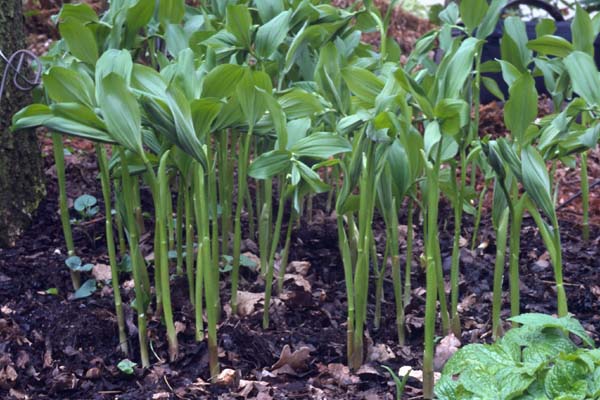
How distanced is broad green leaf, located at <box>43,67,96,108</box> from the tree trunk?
0.92 m

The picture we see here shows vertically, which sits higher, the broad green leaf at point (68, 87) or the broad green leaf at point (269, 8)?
the broad green leaf at point (269, 8)

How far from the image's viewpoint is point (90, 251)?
8.35 feet

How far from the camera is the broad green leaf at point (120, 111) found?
1.59 metres

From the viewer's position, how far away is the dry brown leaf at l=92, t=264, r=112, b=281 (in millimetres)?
2341

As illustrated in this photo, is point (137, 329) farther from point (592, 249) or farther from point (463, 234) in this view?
point (592, 249)

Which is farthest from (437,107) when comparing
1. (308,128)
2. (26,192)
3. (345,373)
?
(26,192)

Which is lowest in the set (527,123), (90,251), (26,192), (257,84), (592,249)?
(592,249)

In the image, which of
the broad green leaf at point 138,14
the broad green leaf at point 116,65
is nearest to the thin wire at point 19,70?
the broad green leaf at point 138,14

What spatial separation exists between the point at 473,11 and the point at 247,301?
3.44 ft

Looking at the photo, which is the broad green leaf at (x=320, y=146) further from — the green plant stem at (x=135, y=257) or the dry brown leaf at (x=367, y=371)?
the dry brown leaf at (x=367, y=371)

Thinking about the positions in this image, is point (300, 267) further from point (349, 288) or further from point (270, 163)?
point (270, 163)

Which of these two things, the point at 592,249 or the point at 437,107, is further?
the point at 592,249

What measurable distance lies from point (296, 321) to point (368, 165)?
0.59 meters

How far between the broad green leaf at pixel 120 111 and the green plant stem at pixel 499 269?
0.85 meters
